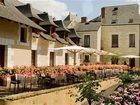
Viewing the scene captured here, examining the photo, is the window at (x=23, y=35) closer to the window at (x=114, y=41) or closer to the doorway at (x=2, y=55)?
the doorway at (x=2, y=55)

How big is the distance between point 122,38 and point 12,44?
27.1 meters

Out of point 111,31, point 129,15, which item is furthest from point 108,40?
point 129,15

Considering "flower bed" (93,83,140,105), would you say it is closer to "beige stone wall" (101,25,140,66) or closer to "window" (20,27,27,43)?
"window" (20,27,27,43)

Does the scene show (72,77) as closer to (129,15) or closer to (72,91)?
(72,91)

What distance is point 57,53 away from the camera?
3266 centimetres

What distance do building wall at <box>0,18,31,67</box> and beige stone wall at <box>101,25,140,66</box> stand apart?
24.3 meters

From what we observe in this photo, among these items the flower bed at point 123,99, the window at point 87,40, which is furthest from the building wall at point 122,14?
the flower bed at point 123,99

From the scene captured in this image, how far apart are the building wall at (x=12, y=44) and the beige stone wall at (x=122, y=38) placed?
959 inches

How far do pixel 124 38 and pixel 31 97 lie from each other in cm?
3754

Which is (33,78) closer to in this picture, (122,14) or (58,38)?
(58,38)

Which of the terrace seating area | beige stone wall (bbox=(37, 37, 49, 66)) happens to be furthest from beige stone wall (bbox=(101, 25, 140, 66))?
the terrace seating area

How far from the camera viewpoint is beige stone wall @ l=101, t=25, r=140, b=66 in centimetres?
4553

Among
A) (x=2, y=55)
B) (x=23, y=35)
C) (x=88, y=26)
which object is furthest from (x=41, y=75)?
(x=88, y=26)

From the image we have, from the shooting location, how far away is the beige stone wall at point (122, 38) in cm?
4553
